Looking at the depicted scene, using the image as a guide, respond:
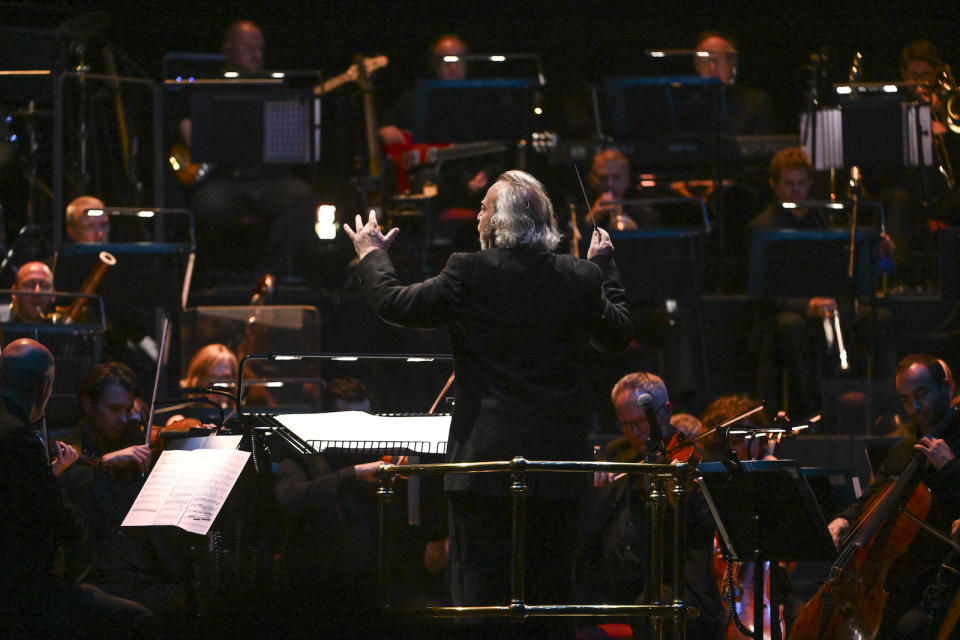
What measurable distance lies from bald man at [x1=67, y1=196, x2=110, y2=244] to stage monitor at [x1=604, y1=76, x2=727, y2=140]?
302 cm

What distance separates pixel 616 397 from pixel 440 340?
172 centimetres

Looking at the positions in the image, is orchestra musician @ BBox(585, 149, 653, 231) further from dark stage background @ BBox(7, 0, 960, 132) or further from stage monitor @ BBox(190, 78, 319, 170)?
dark stage background @ BBox(7, 0, 960, 132)

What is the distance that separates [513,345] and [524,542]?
1.81 feet

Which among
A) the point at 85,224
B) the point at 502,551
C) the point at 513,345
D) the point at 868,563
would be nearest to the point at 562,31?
the point at 85,224

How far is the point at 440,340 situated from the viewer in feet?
23.7

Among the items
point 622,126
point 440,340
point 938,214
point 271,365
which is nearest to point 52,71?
point 271,365

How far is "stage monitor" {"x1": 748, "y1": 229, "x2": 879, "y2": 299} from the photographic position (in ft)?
22.9

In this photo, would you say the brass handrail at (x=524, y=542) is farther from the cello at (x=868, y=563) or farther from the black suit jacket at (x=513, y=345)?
the cello at (x=868, y=563)

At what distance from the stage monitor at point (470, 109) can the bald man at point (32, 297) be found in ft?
7.27

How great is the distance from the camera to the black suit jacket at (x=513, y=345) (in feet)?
12.5

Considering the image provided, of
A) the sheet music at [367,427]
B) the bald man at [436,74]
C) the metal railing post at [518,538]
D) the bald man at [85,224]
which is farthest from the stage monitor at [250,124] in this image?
the metal railing post at [518,538]

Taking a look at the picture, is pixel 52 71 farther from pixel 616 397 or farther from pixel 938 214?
pixel 938 214

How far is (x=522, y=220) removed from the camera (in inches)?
155

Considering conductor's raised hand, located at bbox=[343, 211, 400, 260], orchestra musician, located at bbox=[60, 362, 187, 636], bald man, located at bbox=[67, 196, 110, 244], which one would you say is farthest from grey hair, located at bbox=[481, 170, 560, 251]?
bald man, located at bbox=[67, 196, 110, 244]
